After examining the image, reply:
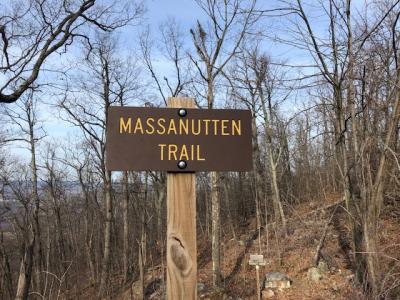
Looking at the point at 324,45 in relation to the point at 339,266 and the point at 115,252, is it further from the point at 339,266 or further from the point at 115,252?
the point at 115,252

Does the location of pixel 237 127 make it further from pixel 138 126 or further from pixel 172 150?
pixel 138 126

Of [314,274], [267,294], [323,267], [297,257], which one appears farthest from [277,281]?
[297,257]

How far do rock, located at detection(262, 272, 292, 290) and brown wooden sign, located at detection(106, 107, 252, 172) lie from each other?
12.9 m

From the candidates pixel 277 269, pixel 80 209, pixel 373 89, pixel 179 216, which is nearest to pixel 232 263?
pixel 277 269

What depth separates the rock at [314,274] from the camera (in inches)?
571

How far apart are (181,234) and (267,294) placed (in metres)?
12.8

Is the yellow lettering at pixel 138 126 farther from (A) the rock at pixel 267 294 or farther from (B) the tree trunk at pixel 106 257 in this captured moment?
(B) the tree trunk at pixel 106 257

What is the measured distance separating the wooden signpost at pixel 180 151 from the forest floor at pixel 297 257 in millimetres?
7868

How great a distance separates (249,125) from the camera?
10.1 feet

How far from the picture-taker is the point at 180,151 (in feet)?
9.73

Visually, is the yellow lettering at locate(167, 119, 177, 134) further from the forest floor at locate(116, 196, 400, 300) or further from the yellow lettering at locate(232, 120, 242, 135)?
the forest floor at locate(116, 196, 400, 300)

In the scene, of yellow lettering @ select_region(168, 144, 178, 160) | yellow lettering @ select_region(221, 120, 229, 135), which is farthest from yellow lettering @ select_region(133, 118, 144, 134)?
yellow lettering @ select_region(221, 120, 229, 135)

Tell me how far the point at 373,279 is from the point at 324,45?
4.16m

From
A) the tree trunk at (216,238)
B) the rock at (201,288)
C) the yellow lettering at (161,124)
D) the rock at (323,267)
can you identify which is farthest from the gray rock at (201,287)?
the yellow lettering at (161,124)
